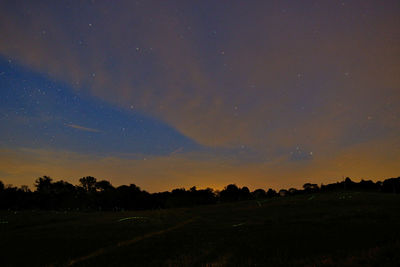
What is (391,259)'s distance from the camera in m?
13.5

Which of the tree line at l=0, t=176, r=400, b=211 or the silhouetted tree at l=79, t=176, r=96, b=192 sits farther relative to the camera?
the silhouetted tree at l=79, t=176, r=96, b=192

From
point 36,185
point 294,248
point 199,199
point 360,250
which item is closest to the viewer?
point 360,250

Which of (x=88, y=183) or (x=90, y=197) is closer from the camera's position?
(x=90, y=197)

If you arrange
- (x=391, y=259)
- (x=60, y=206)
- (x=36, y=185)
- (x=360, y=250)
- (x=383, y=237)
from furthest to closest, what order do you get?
(x=36, y=185) < (x=60, y=206) < (x=383, y=237) < (x=360, y=250) < (x=391, y=259)

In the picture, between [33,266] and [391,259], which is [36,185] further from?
[391,259]

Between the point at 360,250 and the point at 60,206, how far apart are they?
486ft

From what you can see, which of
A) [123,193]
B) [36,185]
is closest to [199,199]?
[123,193]

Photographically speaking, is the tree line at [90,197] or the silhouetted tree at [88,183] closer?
the tree line at [90,197]

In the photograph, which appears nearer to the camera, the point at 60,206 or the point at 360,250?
the point at 360,250

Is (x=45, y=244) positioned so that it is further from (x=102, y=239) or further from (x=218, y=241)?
(x=218, y=241)

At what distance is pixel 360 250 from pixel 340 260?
2.80m

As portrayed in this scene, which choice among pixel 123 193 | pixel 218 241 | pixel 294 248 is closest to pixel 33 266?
pixel 218 241

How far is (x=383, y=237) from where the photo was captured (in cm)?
1969

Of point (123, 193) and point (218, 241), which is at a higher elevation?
point (123, 193)
